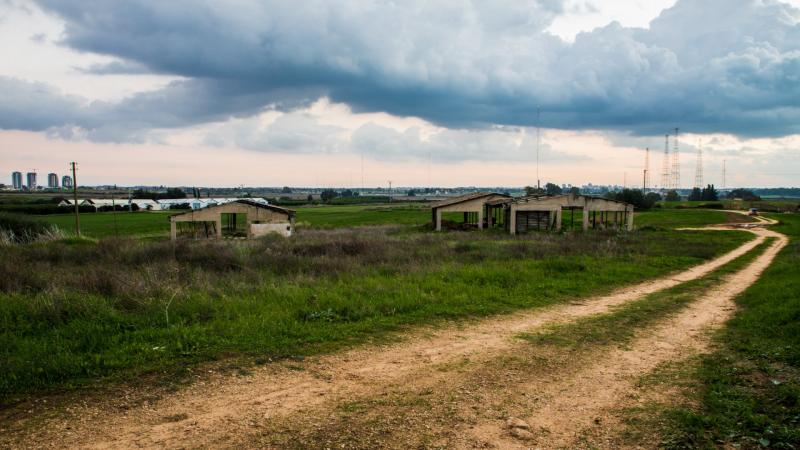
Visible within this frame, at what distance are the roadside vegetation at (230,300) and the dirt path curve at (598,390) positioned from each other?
3.11 metres

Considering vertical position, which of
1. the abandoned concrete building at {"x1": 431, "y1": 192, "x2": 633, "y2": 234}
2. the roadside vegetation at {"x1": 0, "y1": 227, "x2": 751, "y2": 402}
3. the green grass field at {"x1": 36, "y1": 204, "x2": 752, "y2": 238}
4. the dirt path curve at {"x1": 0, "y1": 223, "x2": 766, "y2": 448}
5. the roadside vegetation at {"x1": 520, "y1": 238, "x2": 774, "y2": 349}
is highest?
the abandoned concrete building at {"x1": 431, "y1": 192, "x2": 633, "y2": 234}

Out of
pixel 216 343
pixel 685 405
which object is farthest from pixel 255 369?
pixel 685 405

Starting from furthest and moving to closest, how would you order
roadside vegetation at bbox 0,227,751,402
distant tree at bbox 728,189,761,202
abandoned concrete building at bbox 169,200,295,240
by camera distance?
distant tree at bbox 728,189,761,202 → abandoned concrete building at bbox 169,200,295,240 → roadside vegetation at bbox 0,227,751,402

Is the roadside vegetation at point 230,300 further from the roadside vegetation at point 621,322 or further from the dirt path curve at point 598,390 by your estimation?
the dirt path curve at point 598,390

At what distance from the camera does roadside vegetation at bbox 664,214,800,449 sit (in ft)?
16.5

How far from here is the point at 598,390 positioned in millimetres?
6379

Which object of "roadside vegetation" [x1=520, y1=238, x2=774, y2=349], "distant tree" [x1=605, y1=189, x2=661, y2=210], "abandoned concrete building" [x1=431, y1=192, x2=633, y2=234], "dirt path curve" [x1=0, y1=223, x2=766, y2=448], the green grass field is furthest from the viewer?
"distant tree" [x1=605, y1=189, x2=661, y2=210]

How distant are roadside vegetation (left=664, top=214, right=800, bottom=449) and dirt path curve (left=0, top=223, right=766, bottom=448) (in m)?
2.89

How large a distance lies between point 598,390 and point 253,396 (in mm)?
4326

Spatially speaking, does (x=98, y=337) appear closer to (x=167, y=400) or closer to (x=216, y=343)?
(x=216, y=343)

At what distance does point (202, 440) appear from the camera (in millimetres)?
4930

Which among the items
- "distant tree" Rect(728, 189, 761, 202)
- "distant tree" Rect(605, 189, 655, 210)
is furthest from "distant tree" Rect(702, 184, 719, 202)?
"distant tree" Rect(605, 189, 655, 210)

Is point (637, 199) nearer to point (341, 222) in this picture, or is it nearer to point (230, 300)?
point (341, 222)

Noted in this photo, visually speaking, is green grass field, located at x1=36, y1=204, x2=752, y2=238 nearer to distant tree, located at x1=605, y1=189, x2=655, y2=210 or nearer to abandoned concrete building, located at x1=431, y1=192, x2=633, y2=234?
abandoned concrete building, located at x1=431, y1=192, x2=633, y2=234
